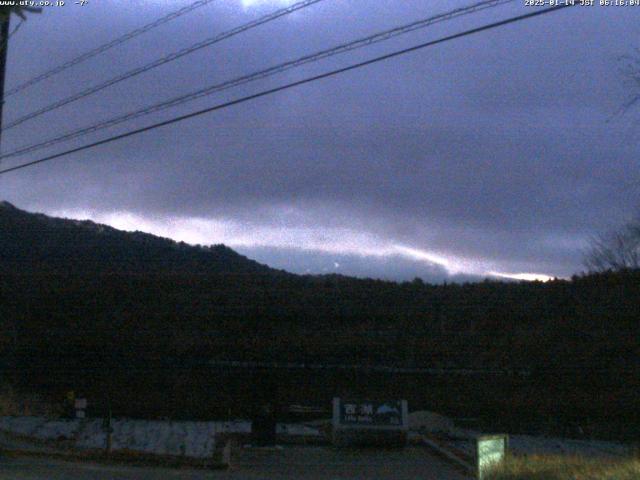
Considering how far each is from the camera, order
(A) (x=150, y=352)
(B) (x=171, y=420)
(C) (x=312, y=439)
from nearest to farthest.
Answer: (C) (x=312, y=439), (B) (x=171, y=420), (A) (x=150, y=352)

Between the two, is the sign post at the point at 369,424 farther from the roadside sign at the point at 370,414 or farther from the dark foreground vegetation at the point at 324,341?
the dark foreground vegetation at the point at 324,341

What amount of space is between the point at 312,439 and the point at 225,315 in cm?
1415

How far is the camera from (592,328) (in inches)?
1459

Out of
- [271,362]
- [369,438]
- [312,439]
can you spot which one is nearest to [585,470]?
[369,438]

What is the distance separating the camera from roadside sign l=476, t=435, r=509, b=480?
38.1 ft

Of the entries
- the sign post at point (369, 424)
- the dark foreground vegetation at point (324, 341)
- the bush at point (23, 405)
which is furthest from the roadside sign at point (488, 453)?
the bush at point (23, 405)

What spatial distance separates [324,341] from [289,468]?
57.4 feet

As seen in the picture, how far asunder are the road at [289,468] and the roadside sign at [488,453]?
21.1 feet

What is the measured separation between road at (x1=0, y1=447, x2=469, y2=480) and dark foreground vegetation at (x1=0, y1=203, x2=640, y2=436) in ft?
29.9

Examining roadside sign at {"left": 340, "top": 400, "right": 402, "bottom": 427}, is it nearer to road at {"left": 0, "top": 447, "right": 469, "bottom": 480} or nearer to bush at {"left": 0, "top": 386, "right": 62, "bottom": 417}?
road at {"left": 0, "top": 447, "right": 469, "bottom": 480}

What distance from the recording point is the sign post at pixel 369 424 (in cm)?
2542

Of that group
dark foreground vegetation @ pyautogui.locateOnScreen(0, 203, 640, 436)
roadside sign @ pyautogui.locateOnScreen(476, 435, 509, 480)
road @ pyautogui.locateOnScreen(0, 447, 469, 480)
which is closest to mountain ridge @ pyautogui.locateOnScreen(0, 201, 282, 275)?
dark foreground vegetation @ pyautogui.locateOnScreen(0, 203, 640, 436)

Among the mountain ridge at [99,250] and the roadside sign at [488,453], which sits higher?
the mountain ridge at [99,250]

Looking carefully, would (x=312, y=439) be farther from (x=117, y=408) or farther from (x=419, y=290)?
(x=419, y=290)
